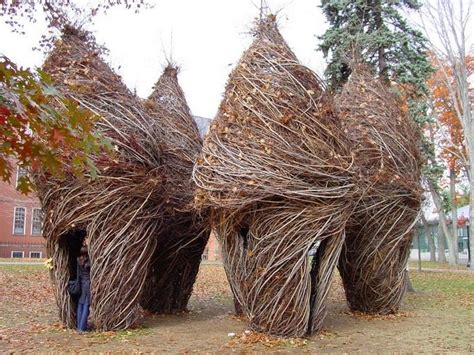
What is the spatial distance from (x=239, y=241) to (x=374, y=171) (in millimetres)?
3182

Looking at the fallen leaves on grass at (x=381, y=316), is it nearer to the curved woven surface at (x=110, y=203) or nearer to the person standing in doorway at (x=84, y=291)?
the curved woven surface at (x=110, y=203)

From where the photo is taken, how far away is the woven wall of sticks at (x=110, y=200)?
7.36m

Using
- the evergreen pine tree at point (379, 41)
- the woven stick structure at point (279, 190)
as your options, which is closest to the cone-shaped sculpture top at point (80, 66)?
the woven stick structure at point (279, 190)

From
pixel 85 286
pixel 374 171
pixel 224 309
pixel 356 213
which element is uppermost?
pixel 374 171

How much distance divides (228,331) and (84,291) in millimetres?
2319

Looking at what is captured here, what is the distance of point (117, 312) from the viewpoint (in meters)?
7.51

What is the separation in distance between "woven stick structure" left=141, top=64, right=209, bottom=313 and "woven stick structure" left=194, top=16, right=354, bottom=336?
1.41m

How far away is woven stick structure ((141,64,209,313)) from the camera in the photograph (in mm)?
8891

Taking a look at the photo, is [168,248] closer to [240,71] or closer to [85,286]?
[85,286]

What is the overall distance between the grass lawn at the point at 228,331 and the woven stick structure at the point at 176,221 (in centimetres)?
48

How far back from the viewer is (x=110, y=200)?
24.2 ft

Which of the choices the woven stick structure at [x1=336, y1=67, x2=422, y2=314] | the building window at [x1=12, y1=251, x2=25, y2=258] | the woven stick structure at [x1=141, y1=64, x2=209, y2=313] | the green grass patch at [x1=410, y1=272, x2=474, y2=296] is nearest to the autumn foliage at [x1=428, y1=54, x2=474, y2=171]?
the green grass patch at [x1=410, y1=272, x2=474, y2=296]

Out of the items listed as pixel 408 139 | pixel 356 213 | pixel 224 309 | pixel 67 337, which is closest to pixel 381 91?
pixel 408 139

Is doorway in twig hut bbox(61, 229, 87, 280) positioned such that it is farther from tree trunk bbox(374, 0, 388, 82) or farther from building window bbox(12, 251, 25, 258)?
building window bbox(12, 251, 25, 258)
